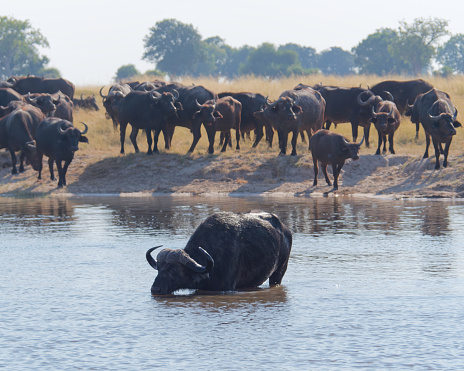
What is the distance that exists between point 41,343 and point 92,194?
15277 millimetres

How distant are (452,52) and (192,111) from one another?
318 ft

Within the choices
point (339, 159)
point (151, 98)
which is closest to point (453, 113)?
point (339, 159)

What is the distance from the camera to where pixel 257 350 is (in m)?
6.91

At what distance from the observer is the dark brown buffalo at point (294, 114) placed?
78.1 ft

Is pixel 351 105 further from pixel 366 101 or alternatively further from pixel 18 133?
pixel 18 133

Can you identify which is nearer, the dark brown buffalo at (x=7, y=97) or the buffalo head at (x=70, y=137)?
the buffalo head at (x=70, y=137)

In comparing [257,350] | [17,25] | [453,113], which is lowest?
[257,350]

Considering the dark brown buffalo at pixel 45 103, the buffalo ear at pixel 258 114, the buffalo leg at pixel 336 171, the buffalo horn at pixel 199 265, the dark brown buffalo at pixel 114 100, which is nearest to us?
the buffalo horn at pixel 199 265

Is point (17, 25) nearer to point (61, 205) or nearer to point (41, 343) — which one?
point (61, 205)

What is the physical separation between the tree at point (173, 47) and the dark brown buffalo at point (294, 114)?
76409mm

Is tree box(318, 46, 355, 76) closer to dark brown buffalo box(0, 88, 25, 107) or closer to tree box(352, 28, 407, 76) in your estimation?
tree box(352, 28, 407, 76)

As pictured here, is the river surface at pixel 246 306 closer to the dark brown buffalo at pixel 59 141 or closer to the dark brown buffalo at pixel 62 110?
the dark brown buffalo at pixel 59 141

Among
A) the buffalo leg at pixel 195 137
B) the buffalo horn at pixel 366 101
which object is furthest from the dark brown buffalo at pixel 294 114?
the buffalo leg at pixel 195 137

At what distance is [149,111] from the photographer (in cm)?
2553
